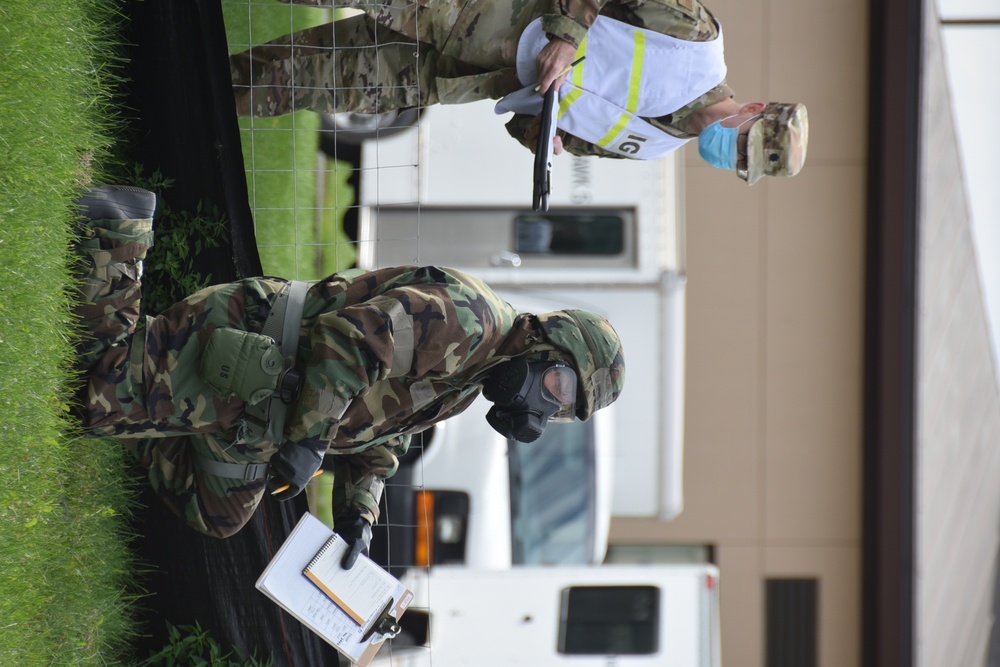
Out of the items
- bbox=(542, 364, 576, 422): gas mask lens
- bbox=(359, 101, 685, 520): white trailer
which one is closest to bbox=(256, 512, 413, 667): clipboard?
bbox=(542, 364, 576, 422): gas mask lens

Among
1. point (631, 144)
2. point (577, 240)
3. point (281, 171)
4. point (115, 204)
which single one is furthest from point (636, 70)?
point (577, 240)

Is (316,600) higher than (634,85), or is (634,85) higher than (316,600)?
(634,85)

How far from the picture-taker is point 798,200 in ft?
24.0

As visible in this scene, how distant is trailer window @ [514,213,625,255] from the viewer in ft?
19.2

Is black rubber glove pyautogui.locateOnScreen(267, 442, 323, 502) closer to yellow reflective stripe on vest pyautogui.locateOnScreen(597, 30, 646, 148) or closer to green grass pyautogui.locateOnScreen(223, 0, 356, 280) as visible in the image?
green grass pyautogui.locateOnScreen(223, 0, 356, 280)

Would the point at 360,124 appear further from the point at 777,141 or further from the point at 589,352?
the point at 589,352

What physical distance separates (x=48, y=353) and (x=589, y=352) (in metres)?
1.38

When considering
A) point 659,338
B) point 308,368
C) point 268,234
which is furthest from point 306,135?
point 308,368

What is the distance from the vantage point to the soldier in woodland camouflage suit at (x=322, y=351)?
2420mm

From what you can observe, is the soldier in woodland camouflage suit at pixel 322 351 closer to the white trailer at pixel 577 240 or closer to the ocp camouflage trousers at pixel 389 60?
the ocp camouflage trousers at pixel 389 60

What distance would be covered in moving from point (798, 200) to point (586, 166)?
220 cm

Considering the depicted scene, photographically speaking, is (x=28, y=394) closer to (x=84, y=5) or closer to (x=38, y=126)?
(x=38, y=126)

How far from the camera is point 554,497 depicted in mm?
5426

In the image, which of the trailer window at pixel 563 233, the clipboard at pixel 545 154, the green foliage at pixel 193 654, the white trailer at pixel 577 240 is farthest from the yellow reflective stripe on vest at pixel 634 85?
the trailer window at pixel 563 233
